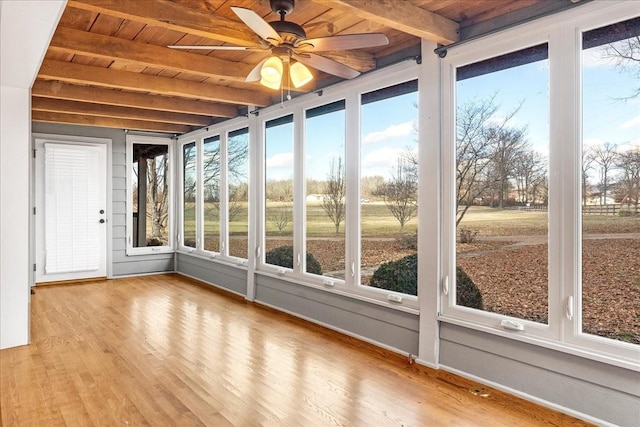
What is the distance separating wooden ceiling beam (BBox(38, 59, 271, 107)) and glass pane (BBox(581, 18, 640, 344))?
11.6 feet

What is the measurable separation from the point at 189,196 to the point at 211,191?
34.1 inches

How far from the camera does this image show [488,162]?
9.85ft

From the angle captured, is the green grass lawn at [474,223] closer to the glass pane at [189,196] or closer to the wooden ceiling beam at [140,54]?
the glass pane at [189,196]

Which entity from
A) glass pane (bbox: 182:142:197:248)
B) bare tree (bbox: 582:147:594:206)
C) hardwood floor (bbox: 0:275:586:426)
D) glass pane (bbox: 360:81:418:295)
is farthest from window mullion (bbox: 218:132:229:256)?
bare tree (bbox: 582:147:594:206)

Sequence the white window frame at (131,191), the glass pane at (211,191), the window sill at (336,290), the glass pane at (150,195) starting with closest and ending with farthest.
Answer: the window sill at (336,290), the glass pane at (211,191), the white window frame at (131,191), the glass pane at (150,195)

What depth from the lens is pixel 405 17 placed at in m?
2.71

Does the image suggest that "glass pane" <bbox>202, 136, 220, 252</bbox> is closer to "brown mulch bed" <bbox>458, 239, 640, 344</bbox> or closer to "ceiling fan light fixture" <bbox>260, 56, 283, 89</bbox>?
"ceiling fan light fixture" <bbox>260, 56, 283, 89</bbox>

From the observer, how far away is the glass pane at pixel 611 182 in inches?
90.9

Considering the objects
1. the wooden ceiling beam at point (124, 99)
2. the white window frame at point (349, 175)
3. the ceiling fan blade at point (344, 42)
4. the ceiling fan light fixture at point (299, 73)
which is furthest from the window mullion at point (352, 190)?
the wooden ceiling beam at point (124, 99)

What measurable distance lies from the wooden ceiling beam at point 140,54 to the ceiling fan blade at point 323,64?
145 cm

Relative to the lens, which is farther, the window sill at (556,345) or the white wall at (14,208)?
the white wall at (14,208)

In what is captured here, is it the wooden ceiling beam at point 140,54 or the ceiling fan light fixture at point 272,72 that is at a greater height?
the wooden ceiling beam at point 140,54

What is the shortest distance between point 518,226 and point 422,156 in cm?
90

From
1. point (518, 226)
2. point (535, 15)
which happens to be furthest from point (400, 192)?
point (535, 15)
